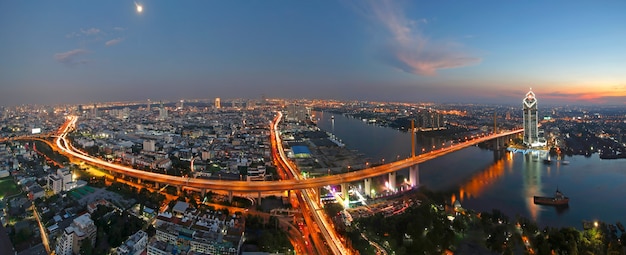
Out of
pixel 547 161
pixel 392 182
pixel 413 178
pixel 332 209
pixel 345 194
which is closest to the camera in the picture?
pixel 332 209

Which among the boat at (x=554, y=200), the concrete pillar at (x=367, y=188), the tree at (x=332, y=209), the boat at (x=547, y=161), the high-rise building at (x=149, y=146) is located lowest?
the boat at (x=554, y=200)

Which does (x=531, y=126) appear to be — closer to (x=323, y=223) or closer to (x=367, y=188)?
(x=367, y=188)

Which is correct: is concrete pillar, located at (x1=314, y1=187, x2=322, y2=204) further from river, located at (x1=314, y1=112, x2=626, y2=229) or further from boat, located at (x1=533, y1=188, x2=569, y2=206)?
boat, located at (x1=533, y1=188, x2=569, y2=206)

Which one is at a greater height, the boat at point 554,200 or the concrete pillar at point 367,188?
the concrete pillar at point 367,188

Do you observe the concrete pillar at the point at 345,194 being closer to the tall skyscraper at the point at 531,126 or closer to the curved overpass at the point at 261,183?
the curved overpass at the point at 261,183

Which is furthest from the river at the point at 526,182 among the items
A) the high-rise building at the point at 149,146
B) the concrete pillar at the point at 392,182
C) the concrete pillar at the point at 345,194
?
the high-rise building at the point at 149,146

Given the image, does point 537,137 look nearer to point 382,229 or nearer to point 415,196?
point 415,196

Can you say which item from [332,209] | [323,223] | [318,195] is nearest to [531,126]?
[318,195]

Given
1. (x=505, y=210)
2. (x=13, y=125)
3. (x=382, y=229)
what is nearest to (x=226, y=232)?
(x=382, y=229)
